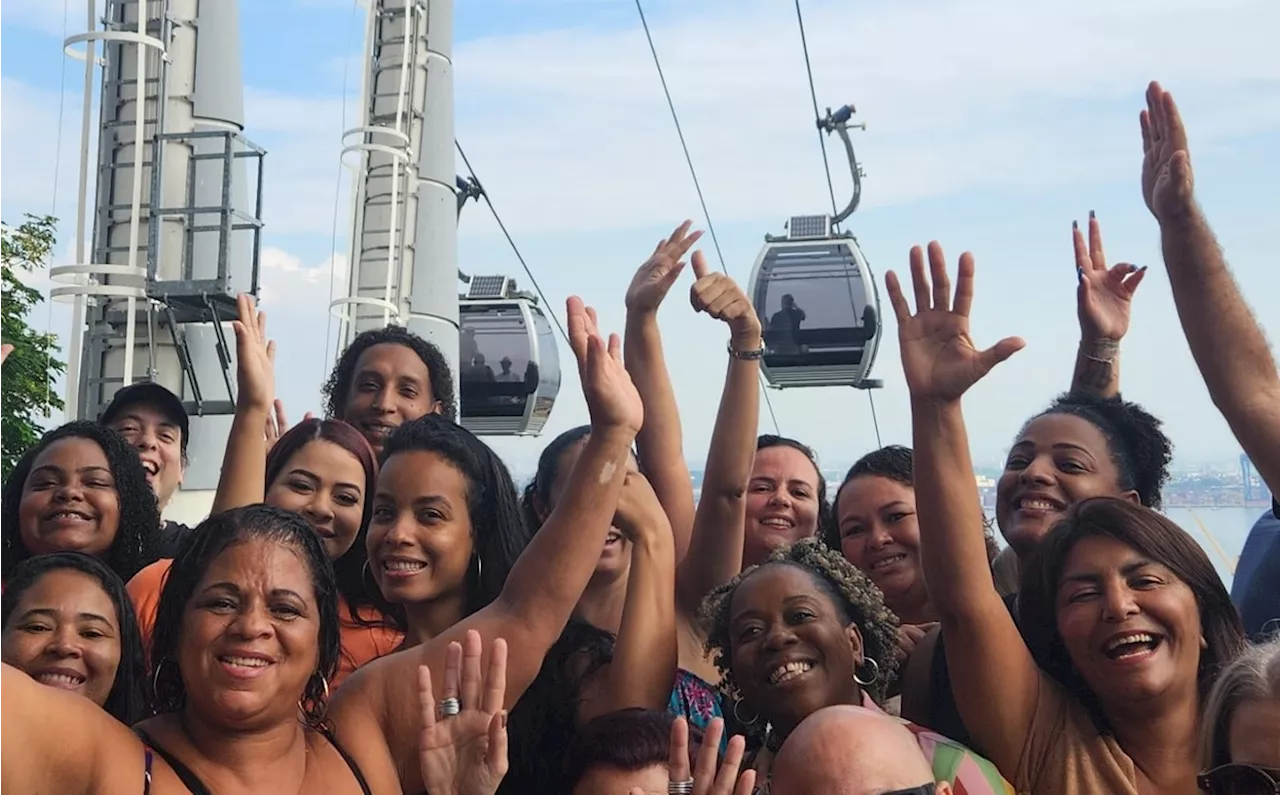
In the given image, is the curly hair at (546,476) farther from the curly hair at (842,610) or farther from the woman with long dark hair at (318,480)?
the curly hair at (842,610)

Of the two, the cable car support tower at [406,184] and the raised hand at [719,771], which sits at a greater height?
the cable car support tower at [406,184]

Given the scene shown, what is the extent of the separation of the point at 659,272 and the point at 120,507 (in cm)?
162

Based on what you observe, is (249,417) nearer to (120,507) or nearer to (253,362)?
(253,362)

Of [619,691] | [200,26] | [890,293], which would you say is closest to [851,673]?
[619,691]

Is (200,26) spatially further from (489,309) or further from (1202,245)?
(1202,245)

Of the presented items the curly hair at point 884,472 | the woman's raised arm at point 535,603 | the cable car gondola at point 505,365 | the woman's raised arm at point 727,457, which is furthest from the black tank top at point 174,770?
the cable car gondola at point 505,365

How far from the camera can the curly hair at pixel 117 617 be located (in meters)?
3.19

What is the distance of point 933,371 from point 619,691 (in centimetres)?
93

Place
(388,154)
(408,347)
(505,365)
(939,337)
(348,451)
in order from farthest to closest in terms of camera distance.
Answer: (505,365) → (388,154) → (408,347) → (348,451) → (939,337)

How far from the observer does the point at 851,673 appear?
3.31m

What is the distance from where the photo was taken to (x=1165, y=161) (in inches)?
137

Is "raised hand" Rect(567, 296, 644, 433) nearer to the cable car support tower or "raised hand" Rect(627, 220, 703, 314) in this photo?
"raised hand" Rect(627, 220, 703, 314)

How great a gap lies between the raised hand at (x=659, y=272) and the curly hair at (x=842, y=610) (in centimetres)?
125

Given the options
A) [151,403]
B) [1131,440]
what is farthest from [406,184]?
[1131,440]
